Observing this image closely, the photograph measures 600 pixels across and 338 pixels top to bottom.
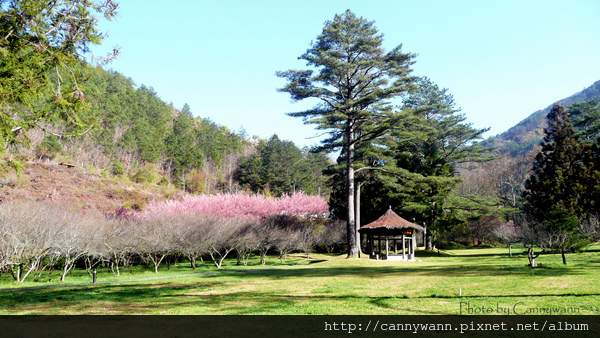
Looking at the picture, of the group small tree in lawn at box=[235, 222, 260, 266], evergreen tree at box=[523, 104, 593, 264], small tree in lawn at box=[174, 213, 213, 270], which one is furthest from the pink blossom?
evergreen tree at box=[523, 104, 593, 264]

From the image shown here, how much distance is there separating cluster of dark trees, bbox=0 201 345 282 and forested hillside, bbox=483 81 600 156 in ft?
329

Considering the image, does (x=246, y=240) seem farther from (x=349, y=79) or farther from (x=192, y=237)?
(x=349, y=79)

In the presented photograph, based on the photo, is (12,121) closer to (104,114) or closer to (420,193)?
(420,193)

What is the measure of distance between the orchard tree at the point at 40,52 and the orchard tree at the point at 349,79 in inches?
719

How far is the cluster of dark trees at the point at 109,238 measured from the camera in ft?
62.5

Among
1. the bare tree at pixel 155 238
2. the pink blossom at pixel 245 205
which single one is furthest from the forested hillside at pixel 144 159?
the bare tree at pixel 155 238

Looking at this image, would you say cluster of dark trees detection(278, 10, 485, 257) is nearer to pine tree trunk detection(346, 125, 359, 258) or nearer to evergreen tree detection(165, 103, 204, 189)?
pine tree trunk detection(346, 125, 359, 258)

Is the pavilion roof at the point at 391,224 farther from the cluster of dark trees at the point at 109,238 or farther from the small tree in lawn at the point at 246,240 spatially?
the small tree in lawn at the point at 246,240

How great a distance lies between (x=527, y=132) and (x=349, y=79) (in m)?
122

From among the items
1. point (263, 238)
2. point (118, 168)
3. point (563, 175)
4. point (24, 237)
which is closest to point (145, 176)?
point (118, 168)

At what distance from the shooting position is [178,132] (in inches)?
3081

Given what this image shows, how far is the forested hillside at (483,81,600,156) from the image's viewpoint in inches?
4496

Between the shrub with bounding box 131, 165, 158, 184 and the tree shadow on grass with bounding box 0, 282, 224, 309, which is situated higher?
the shrub with bounding box 131, 165, 158, 184

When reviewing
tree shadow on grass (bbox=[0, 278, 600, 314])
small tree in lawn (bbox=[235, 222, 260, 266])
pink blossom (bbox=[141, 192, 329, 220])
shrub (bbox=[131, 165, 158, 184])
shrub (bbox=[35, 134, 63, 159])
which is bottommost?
tree shadow on grass (bbox=[0, 278, 600, 314])
